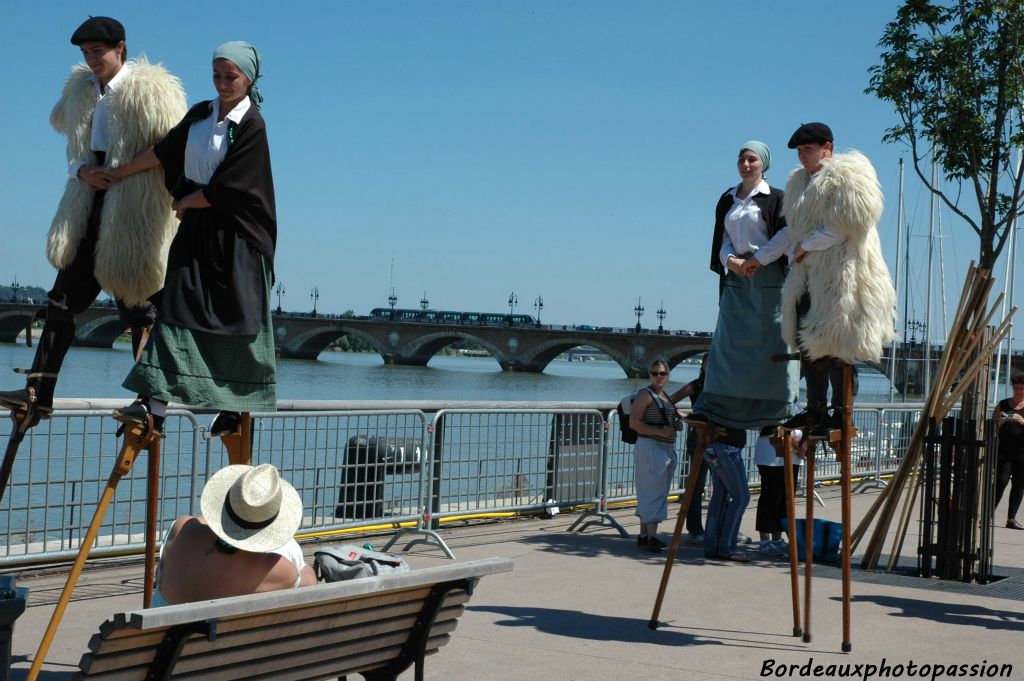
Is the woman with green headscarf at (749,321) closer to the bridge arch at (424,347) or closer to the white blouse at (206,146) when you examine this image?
the white blouse at (206,146)

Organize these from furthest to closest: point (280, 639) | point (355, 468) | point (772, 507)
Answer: point (772, 507), point (355, 468), point (280, 639)

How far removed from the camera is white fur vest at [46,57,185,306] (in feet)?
13.8

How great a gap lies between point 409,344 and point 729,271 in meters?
77.9

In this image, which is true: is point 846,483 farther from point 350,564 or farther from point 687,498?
point 350,564

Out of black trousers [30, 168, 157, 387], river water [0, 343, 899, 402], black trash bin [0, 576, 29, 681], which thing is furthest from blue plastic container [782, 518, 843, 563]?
river water [0, 343, 899, 402]

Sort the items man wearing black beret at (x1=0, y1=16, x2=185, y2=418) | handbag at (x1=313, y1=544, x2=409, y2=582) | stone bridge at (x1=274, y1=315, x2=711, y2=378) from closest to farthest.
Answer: handbag at (x1=313, y1=544, x2=409, y2=582) → man wearing black beret at (x1=0, y1=16, x2=185, y2=418) → stone bridge at (x1=274, y1=315, x2=711, y2=378)

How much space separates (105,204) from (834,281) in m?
3.06

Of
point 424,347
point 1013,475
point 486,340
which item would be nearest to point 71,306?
point 1013,475

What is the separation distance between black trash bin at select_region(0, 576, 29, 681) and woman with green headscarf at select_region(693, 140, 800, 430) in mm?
3402

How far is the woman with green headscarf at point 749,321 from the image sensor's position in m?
6.01

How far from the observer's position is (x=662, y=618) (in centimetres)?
595

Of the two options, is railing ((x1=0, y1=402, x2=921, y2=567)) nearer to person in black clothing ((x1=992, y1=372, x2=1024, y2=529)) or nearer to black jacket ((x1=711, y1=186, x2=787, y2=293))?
black jacket ((x1=711, y1=186, x2=787, y2=293))

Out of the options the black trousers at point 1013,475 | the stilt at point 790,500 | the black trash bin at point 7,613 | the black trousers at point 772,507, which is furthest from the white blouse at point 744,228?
the black trousers at point 1013,475

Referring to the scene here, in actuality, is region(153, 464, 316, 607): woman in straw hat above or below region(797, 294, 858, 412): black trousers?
below
